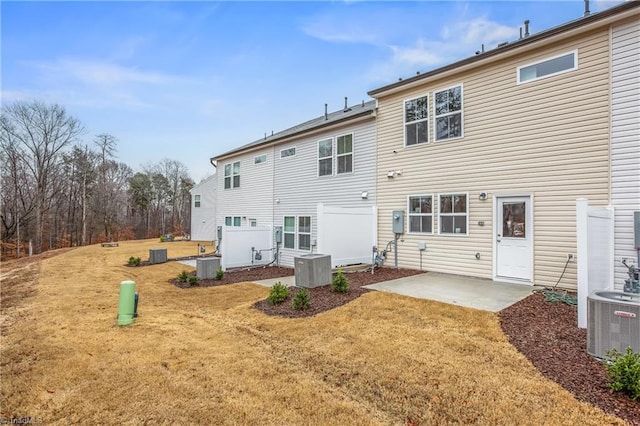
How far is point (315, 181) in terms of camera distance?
12.2m

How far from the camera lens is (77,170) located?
31.2m

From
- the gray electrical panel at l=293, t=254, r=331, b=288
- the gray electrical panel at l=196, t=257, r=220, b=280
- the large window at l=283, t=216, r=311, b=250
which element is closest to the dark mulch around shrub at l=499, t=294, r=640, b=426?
the gray electrical panel at l=293, t=254, r=331, b=288

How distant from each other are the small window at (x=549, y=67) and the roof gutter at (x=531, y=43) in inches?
14.4

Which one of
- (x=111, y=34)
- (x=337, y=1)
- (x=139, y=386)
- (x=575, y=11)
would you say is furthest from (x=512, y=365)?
(x=111, y=34)

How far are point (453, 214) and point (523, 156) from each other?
209 centimetres

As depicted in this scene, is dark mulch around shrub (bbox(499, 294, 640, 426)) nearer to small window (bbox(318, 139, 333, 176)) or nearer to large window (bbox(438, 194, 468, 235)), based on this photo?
large window (bbox(438, 194, 468, 235))

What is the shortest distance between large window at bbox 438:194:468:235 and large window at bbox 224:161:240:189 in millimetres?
11332

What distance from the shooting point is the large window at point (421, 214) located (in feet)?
29.3

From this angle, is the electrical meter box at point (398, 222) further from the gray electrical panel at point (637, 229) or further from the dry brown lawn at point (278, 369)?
the gray electrical panel at point (637, 229)

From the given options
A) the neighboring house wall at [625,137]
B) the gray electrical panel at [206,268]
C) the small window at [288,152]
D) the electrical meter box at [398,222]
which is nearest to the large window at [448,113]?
the electrical meter box at [398,222]

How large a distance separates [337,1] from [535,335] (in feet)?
33.4

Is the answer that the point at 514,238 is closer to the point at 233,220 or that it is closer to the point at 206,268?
the point at 206,268

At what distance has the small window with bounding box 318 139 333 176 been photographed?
11.6 meters

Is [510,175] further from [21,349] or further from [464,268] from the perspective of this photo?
[21,349]
